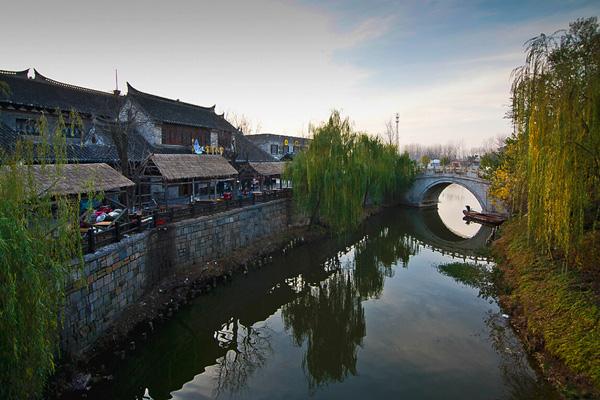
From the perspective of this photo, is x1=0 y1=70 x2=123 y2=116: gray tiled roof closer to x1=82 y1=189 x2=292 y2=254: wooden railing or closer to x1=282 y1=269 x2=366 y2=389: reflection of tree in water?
x1=82 y1=189 x2=292 y2=254: wooden railing

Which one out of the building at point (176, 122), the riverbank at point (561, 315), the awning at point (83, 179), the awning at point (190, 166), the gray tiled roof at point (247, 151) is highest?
the building at point (176, 122)

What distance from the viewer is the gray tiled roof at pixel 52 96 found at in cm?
1580

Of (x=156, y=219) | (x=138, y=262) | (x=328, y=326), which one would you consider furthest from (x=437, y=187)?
(x=138, y=262)

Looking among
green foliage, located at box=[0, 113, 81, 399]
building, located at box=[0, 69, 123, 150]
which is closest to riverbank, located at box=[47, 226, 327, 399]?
green foliage, located at box=[0, 113, 81, 399]

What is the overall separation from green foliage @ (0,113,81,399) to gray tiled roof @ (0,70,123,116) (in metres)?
12.5

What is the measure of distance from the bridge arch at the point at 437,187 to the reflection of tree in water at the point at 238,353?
2439cm

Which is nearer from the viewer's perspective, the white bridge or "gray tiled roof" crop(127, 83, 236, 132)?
"gray tiled roof" crop(127, 83, 236, 132)

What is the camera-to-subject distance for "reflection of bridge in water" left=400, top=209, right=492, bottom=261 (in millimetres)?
18641

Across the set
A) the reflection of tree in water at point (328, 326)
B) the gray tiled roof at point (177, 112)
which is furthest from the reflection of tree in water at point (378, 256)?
the gray tiled roof at point (177, 112)

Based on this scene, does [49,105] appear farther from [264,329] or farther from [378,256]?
[378,256]

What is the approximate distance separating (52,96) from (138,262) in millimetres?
12199

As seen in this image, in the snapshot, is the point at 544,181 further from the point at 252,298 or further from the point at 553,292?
the point at 252,298

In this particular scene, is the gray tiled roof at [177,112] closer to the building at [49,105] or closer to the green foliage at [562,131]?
the building at [49,105]

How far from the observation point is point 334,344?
948 cm
